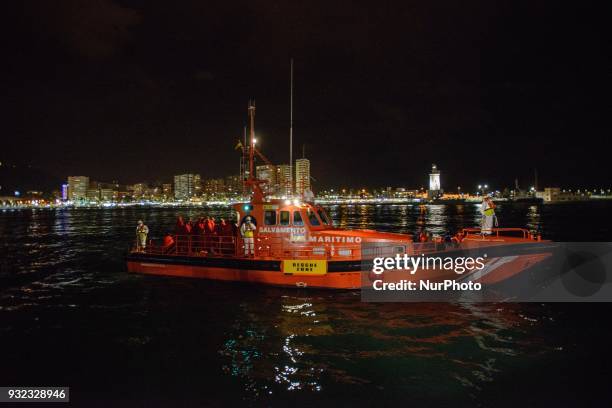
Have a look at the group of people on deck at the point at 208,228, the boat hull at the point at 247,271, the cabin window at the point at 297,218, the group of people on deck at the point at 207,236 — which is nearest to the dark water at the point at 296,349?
the boat hull at the point at 247,271

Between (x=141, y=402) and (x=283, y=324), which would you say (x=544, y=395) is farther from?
(x=141, y=402)

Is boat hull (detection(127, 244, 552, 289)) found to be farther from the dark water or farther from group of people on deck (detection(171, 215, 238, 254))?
group of people on deck (detection(171, 215, 238, 254))

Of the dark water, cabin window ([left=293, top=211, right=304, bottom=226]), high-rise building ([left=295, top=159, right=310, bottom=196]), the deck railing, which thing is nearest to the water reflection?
the dark water

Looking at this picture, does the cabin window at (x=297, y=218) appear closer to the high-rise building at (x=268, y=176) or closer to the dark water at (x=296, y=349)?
the high-rise building at (x=268, y=176)

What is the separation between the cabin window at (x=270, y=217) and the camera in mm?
13084

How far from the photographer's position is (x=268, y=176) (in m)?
14.1

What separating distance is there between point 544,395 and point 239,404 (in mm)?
4563

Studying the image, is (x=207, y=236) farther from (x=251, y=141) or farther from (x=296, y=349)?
(x=296, y=349)

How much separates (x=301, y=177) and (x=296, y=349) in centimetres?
677

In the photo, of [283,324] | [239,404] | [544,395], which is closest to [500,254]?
[544,395]

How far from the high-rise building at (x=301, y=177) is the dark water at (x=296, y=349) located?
3209 millimetres

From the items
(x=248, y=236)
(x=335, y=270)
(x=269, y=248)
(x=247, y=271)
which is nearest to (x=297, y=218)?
(x=269, y=248)

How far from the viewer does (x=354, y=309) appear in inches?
433

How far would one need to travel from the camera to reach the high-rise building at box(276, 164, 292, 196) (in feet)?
44.7
